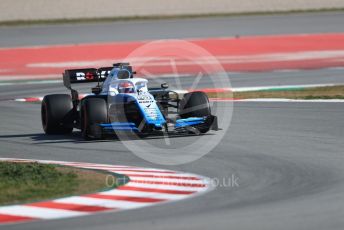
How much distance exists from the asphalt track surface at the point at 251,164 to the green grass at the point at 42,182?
1.29 meters

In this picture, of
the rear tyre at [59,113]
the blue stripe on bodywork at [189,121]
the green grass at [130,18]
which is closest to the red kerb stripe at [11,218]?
the blue stripe on bodywork at [189,121]

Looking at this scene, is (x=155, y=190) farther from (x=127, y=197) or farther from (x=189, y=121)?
(x=189, y=121)

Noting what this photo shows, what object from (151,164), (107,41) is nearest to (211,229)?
(151,164)

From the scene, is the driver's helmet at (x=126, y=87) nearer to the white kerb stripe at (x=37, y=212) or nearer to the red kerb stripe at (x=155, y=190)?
the red kerb stripe at (x=155, y=190)

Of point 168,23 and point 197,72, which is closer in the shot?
→ point 197,72

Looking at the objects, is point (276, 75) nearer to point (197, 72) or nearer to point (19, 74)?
point (197, 72)

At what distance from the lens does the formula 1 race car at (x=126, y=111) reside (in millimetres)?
16453

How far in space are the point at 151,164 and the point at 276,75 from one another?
58.7 ft

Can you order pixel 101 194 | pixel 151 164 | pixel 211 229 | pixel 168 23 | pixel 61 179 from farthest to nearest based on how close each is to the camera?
pixel 168 23, pixel 151 164, pixel 61 179, pixel 101 194, pixel 211 229

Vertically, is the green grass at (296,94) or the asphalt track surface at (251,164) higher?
the green grass at (296,94)

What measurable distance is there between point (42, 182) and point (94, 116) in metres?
4.62

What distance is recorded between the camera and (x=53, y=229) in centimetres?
914

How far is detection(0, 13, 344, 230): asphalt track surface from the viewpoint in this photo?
9383 millimetres

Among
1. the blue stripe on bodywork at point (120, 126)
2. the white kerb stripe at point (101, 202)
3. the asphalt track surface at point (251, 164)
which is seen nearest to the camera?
the asphalt track surface at point (251, 164)
